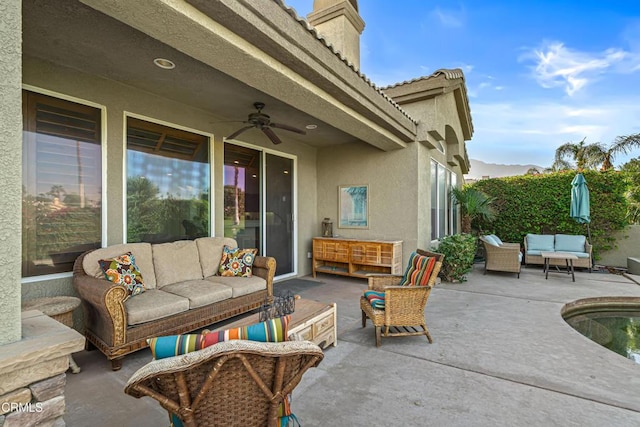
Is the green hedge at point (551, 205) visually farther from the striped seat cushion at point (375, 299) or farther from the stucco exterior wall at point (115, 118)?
the stucco exterior wall at point (115, 118)

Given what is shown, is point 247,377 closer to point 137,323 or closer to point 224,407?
point 224,407

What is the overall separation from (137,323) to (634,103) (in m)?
14.2

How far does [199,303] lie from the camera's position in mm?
3348

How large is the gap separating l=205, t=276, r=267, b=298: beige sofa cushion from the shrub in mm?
3800

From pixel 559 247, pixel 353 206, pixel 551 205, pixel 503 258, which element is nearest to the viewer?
pixel 503 258

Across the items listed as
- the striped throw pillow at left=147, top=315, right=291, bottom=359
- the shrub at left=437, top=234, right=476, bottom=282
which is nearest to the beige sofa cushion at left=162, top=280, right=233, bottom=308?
the striped throw pillow at left=147, top=315, right=291, bottom=359

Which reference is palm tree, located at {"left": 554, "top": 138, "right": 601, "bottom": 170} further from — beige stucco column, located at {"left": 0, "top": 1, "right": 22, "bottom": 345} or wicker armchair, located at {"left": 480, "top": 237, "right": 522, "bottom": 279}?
beige stucco column, located at {"left": 0, "top": 1, "right": 22, "bottom": 345}

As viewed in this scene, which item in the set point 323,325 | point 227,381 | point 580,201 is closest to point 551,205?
point 580,201

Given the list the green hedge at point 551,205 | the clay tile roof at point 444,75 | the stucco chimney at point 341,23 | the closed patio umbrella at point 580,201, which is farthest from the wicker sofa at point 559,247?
the stucco chimney at point 341,23

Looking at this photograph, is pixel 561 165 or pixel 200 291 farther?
pixel 561 165

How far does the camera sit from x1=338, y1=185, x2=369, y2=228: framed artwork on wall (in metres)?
6.65

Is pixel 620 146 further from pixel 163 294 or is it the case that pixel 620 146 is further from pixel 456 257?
pixel 163 294

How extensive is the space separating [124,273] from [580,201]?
9257mm

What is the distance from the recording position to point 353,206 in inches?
268
